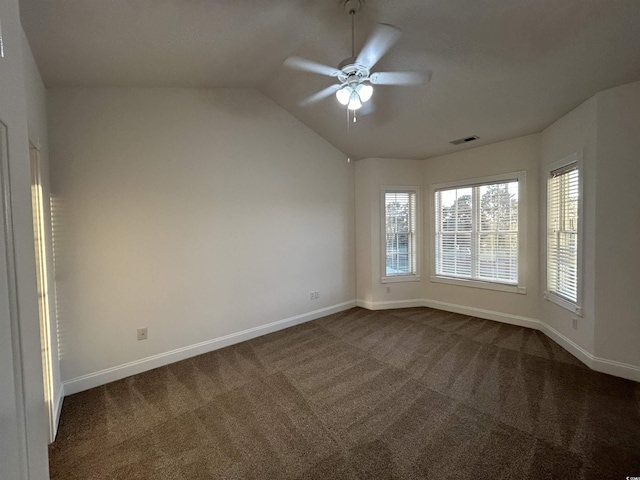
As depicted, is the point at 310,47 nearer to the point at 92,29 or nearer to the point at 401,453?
the point at 92,29

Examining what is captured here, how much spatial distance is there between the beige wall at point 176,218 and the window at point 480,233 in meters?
2.15

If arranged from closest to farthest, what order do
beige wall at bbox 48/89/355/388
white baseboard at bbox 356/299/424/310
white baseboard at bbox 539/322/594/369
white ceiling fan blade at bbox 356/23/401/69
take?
white ceiling fan blade at bbox 356/23/401/69, beige wall at bbox 48/89/355/388, white baseboard at bbox 539/322/594/369, white baseboard at bbox 356/299/424/310

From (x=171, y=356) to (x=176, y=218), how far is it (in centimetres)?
155

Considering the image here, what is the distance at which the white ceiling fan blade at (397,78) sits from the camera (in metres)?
2.32

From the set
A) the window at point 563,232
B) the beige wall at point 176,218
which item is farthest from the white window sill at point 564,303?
the beige wall at point 176,218

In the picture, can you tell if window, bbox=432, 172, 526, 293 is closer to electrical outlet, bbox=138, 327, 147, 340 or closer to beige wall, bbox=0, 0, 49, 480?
electrical outlet, bbox=138, 327, 147, 340

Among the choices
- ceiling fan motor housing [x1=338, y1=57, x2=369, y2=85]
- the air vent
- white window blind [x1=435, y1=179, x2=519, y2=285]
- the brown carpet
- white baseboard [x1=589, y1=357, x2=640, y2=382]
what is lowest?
the brown carpet

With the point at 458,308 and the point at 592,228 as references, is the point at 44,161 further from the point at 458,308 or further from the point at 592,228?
the point at 458,308

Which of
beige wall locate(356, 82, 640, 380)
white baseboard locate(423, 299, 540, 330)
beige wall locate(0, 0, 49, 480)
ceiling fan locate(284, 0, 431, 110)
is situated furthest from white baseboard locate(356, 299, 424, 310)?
beige wall locate(0, 0, 49, 480)

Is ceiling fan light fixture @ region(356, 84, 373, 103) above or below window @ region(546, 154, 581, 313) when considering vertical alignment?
above

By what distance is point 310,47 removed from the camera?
2936 mm

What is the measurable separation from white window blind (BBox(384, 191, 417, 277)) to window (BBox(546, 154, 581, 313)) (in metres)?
1.96

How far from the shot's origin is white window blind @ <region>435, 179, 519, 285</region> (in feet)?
14.3

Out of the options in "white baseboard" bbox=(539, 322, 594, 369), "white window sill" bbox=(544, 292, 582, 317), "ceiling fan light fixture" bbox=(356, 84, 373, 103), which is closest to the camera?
"ceiling fan light fixture" bbox=(356, 84, 373, 103)
